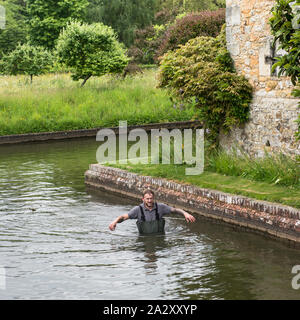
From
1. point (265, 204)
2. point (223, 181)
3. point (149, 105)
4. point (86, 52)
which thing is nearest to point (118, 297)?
point (265, 204)

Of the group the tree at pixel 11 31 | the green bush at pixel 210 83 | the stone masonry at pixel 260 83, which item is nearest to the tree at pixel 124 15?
the tree at pixel 11 31

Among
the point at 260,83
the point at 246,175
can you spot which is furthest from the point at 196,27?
the point at 246,175

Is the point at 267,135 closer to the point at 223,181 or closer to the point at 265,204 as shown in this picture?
the point at 223,181

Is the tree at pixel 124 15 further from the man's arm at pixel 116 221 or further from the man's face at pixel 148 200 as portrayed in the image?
the man's arm at pixel 116 221

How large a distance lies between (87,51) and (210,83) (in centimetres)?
1890

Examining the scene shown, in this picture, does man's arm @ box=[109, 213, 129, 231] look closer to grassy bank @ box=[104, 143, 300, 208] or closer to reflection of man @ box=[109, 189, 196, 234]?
reflection of man @ box=[109, 189, 196, 234]

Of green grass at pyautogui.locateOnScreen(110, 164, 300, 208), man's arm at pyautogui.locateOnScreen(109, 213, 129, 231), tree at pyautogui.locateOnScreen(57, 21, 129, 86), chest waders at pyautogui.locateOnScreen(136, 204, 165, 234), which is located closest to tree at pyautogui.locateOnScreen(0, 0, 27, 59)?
tree at pyautogui.locateOnScreen(57, 21, 129, 86)

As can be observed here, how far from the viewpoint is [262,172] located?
589 inches

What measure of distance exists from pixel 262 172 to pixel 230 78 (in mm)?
2717

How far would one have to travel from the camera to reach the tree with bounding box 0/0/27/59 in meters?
60.1

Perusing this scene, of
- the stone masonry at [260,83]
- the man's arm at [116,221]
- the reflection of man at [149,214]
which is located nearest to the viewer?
the man's arm at [116,221]

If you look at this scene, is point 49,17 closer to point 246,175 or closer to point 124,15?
point 124,15

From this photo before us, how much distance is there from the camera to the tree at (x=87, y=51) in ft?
113

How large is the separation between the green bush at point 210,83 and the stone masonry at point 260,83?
261 mm
